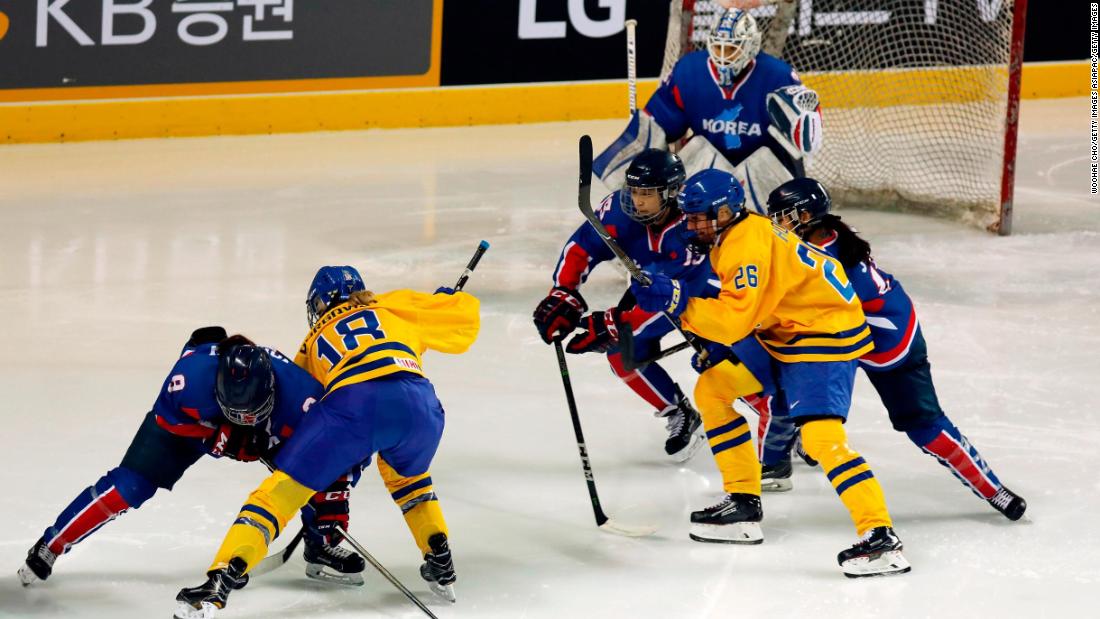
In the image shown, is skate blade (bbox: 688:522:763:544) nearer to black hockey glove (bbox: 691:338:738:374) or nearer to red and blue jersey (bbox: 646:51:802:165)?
black hockey glove (bbox: 691:338:738:374)

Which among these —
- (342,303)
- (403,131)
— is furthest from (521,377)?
(403,131)

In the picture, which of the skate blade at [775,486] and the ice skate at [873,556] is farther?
the skate blade at [775,486]

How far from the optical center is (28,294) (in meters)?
6.15

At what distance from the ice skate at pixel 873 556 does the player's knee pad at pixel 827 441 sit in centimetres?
18

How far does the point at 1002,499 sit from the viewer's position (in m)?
4.00

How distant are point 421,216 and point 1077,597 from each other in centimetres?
452

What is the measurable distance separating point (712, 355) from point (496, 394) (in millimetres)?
1185

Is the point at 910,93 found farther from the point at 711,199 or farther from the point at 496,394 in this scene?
the point at 711,199

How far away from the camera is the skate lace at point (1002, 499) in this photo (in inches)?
157

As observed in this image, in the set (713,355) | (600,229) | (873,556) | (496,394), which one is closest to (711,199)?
(600,229)

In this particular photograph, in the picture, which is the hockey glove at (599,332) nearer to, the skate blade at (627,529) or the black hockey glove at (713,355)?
the black hockey glove at (713,355)

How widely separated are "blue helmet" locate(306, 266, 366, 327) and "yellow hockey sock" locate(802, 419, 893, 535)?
3.61 ft

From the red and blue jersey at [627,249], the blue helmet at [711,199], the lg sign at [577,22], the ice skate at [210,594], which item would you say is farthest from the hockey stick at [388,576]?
the lg sign at [577,22]

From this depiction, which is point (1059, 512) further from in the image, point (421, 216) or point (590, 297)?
point (421, 216)
